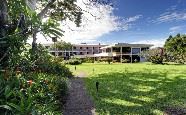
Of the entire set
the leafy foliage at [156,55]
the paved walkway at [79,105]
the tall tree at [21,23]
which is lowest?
the paved walkway at [79,105]

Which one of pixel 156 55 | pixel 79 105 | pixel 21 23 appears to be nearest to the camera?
pixel 21 23

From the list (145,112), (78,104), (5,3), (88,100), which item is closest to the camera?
(5,3)

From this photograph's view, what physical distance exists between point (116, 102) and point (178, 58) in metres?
53.1

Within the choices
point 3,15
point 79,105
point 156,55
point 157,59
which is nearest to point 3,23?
point 3,15

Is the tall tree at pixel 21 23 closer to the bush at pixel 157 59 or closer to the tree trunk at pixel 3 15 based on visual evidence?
the tree trunk at pixel 3 15

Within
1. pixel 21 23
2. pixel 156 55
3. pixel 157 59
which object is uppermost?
pixel 21 23

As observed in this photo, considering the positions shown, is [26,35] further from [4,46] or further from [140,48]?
[140,48]

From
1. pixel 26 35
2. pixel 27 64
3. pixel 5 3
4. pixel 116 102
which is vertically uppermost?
pixel 5 3

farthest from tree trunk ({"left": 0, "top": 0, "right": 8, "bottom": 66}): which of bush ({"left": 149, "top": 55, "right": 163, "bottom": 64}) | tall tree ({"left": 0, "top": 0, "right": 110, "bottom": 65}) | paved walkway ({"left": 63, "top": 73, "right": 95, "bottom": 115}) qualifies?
bush ({"left": 149, "top": 55, "right": 163, "bottom": 64})

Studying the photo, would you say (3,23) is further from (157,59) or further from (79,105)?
(157,59)

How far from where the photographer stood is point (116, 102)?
15.6m

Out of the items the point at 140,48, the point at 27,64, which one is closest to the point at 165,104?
the point at 27,64

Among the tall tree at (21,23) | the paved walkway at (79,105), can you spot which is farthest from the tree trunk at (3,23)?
the paved walkway at (79,105)

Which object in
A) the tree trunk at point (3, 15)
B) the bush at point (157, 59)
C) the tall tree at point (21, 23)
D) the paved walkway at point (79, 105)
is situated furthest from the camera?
the bush at point (157, 59)
